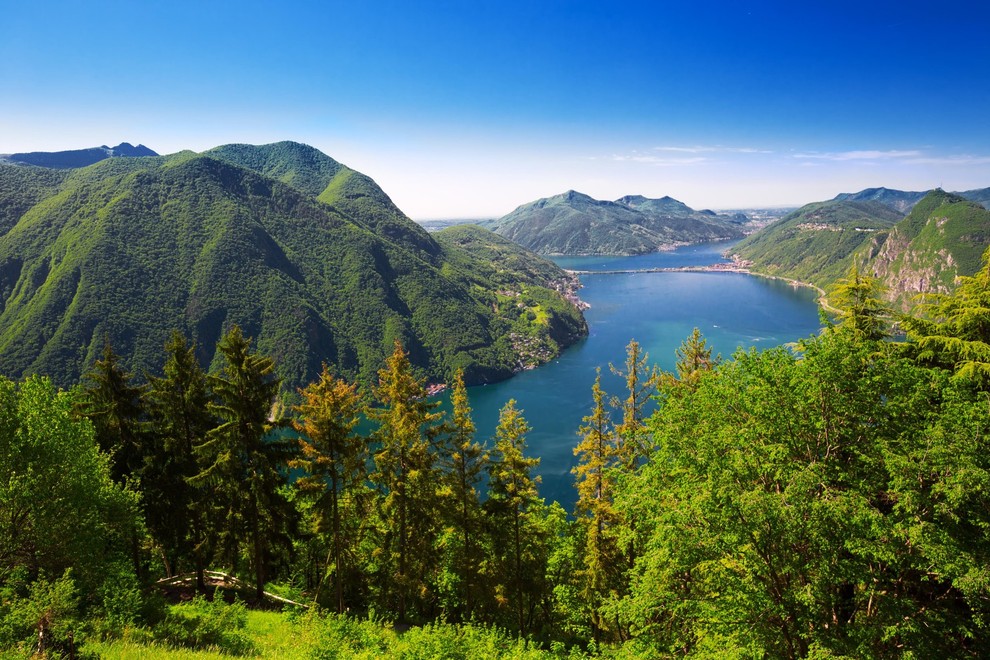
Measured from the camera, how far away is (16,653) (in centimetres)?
1295

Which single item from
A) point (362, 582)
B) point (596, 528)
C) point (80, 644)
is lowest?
point (362, 582)

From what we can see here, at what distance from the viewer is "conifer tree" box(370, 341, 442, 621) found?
24.4 meters

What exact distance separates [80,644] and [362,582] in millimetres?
15405

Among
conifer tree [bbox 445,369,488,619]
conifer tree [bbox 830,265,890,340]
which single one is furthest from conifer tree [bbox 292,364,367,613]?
conifer tree [bbox 830,265,890,340]

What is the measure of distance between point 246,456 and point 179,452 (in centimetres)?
627

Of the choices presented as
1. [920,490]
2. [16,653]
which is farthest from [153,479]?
[920,490]

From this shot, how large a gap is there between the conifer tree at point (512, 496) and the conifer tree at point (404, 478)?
11.5 ft

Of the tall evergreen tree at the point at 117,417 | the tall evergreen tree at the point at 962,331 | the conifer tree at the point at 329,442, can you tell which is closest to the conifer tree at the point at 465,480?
the conifer tree at the point at 329,442

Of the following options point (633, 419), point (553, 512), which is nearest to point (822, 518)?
point (633, 419)

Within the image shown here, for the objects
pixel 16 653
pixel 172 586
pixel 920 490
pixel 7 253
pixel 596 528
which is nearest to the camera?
pixel 920 490

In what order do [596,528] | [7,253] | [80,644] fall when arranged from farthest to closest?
[7,253] → [596,528] → [80,644]

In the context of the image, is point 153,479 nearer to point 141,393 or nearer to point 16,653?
point 141,393

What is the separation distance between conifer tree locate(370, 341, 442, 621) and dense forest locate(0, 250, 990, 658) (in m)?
0.15

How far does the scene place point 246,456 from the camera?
23734 millimetres
